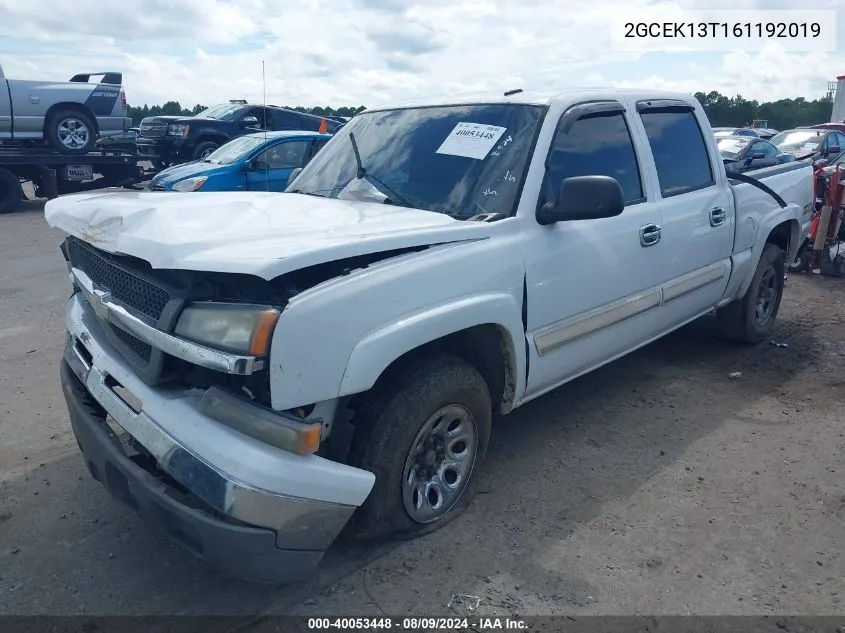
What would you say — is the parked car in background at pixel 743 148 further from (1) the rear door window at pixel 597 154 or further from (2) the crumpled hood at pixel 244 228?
(2) the crumpled hood at pixel 244 228

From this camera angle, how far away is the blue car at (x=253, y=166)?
34.0 ft

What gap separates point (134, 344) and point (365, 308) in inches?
38.2

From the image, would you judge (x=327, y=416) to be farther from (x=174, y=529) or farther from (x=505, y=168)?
(x=505, y=168)

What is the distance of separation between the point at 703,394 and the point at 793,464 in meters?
0.98

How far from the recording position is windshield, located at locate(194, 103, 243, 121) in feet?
55.2

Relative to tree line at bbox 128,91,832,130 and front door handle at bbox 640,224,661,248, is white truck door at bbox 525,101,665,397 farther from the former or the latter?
tree line at bbox 128,91,832,130

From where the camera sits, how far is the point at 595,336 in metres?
3.74

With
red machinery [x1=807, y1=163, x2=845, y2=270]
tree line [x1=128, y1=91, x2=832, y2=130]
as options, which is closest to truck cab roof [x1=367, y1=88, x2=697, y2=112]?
red machinery [x1=807, y1=163, x2=845, y2=270]

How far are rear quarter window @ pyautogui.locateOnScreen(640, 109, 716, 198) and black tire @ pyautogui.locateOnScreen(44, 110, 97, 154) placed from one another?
12.5m

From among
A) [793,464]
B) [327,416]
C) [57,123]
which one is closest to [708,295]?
[793,464]

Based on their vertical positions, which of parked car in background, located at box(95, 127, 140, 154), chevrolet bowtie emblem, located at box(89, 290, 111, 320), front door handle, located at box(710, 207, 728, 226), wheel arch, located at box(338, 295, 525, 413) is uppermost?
parked car in background, located at box(95, 127, 140, 154)

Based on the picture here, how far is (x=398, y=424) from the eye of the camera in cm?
271

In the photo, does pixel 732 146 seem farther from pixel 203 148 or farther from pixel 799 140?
pixel 203 148

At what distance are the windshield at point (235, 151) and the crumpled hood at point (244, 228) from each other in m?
7.70
